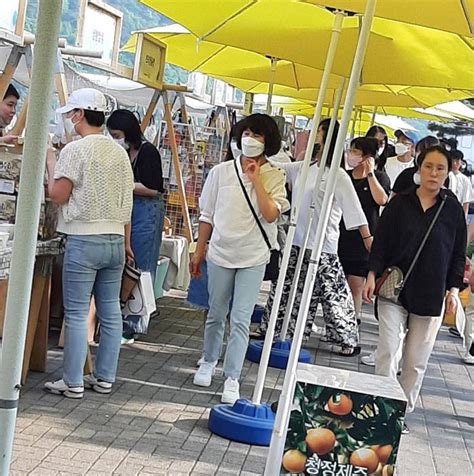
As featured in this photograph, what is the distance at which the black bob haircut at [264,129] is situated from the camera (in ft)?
20.0

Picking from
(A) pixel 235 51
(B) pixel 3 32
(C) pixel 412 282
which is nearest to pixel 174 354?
(C) pixel 412 282

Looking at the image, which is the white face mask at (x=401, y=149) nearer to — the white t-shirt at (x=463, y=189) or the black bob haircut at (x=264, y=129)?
the white t-shirt at (x=463, y=189)

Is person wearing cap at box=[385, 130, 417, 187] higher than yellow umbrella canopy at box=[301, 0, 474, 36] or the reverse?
the reverse

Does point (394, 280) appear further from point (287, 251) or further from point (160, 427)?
point (160, 427)

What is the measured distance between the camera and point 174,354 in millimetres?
7895

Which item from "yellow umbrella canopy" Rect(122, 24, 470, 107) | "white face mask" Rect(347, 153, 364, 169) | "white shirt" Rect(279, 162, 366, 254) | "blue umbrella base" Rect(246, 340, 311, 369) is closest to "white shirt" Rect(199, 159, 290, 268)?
"white shirt" Rect(279, 162, 366, 254)

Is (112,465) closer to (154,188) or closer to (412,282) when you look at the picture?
(412,282)

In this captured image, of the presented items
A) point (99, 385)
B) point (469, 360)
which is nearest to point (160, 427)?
point (99, 385)

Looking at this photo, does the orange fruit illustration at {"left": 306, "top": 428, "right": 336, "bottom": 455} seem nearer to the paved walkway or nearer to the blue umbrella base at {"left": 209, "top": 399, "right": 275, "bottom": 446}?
the paved walkway

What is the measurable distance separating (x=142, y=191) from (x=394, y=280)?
7.99 feet

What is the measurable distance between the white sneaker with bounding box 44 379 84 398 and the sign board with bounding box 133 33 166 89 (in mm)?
3077

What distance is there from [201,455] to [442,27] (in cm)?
264

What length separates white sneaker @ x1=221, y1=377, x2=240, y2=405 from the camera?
630 centimetres

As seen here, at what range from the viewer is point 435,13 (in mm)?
5238
